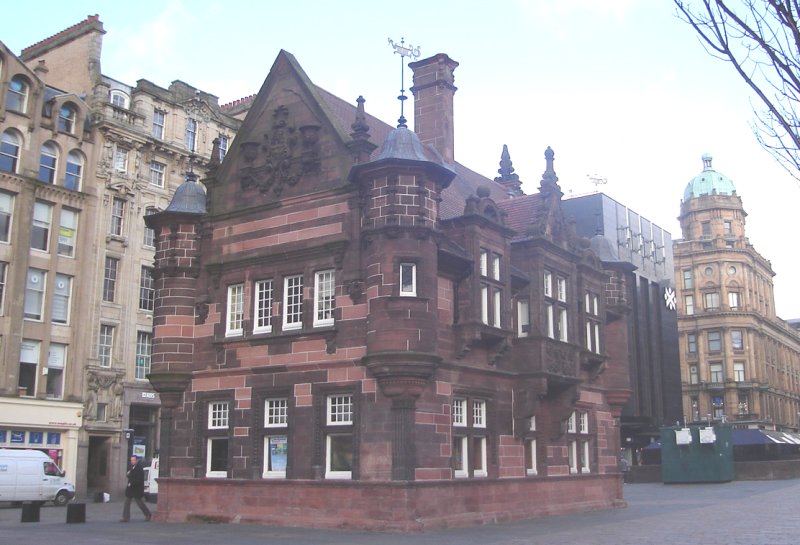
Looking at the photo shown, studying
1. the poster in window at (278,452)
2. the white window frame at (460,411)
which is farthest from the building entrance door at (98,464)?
the white window frame at (460,411)

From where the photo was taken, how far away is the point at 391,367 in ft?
76.1

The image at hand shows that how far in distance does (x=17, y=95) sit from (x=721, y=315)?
288 ft

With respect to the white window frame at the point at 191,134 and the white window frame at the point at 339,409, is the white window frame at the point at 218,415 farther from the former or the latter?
the white window frame at the point at 191,134

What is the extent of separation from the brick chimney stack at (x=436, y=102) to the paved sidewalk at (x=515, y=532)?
1431 centimetres

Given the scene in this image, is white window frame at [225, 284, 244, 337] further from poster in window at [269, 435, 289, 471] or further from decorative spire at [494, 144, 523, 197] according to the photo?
decorative spire at [494, 144, 523, 197]

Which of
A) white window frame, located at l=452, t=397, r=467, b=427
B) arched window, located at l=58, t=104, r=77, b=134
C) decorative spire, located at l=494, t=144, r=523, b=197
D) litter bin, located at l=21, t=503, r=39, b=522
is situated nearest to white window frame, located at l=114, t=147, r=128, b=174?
arched window, located at l=58, t=104, r=77, b=134

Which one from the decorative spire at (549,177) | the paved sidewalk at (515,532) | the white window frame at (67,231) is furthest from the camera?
the white window frame at (67,231)

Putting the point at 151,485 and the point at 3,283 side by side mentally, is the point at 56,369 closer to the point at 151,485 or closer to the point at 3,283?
the point at 3,283

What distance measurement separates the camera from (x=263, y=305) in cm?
2722

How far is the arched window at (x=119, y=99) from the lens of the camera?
50.7m

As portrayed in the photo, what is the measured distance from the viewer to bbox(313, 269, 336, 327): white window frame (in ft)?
83.6

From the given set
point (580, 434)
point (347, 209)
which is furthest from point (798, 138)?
point (580, 434)

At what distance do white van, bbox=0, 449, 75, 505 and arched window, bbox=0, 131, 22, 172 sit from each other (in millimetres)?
14753

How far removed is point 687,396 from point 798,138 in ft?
341
